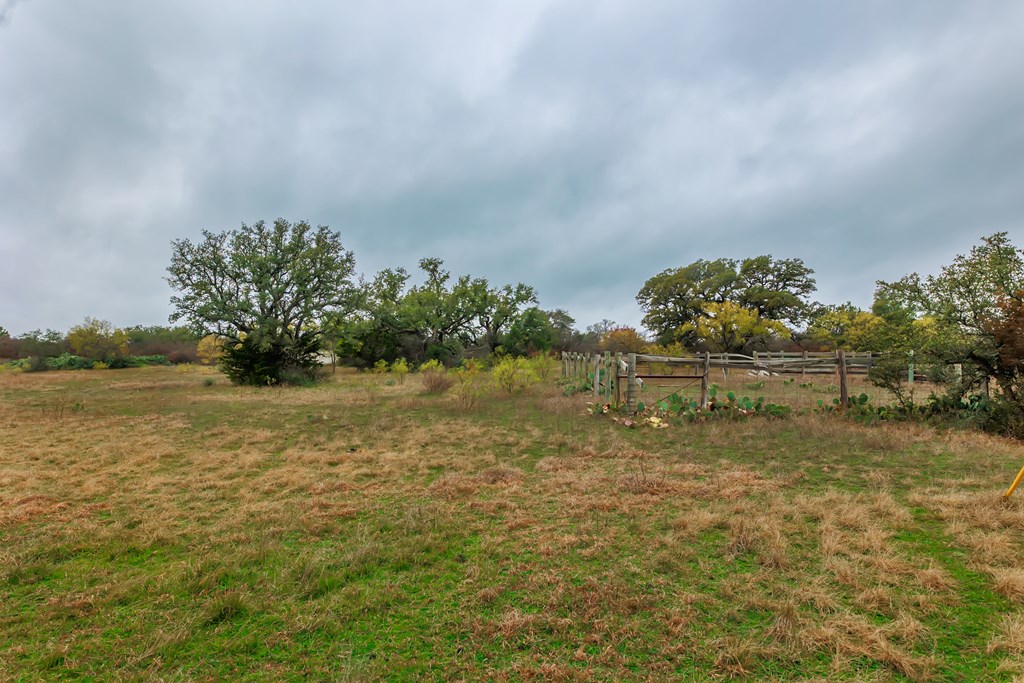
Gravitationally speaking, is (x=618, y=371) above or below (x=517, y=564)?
above

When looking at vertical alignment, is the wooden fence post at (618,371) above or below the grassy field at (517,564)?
above

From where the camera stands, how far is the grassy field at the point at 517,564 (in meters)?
2.38

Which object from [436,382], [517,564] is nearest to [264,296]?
[436,382]

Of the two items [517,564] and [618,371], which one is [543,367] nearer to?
[618,371]

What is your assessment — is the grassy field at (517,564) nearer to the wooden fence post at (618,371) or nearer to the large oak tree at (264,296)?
the wooden fence post at (618,371)

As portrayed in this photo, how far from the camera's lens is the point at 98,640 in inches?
99.6

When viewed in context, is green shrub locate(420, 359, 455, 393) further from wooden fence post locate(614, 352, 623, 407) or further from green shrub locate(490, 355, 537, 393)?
wooden fence post locate(614, 352, 623, 407)

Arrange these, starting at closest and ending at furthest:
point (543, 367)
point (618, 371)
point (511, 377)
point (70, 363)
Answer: point (618, 371), point (511, 377), point (543, 367), point (70, 363)

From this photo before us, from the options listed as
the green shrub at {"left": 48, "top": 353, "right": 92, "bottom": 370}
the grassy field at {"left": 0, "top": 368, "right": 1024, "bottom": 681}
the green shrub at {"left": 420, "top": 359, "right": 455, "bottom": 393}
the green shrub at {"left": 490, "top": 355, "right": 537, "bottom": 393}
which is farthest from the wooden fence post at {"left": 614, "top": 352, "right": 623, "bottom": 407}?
the green shrub at {"left": 48, "top": 353, "right": 92, "bottom": 370}

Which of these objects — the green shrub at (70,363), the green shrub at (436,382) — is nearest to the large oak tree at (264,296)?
the green shrub at (436,382)

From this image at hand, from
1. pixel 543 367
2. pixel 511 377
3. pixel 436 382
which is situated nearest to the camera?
pixel 511 377

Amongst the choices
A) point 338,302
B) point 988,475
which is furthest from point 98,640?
point 338,302

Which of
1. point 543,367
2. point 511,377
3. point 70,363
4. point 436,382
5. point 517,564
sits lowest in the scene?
point 517,564

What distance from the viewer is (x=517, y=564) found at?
340cm
